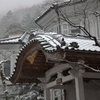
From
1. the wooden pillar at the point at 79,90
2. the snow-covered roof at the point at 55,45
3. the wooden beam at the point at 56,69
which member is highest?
the snow-covered roof at the point at 55,45

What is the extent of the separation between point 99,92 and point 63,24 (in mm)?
8511

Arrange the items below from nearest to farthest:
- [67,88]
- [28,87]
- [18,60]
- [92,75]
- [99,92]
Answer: [92,75] → [18,60] → [99,92] → [67,88] → [28,87]

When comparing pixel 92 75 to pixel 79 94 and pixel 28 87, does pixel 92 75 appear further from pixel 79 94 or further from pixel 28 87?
pixel 28 87

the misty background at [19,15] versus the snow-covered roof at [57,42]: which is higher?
the misty background at [19,15]

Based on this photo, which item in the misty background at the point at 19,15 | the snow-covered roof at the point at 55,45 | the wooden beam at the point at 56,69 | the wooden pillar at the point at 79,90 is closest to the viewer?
the snow-covered roof at the point at 55,45

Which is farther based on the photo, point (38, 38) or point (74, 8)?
point (74, 8)

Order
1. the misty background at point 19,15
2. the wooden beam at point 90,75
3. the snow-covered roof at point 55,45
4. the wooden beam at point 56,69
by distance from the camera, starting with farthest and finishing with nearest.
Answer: the misty background at point 19,15 → the wooden beam at point 56,69 → the wooden beam at point 90,75 → the snow-covered roof at point 55,45

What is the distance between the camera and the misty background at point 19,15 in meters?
44.8

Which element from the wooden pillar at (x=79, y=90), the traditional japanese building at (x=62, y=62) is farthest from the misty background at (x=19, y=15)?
the wooden pillar at (x=79, y=90)

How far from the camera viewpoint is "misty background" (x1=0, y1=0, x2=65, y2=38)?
44.8 m

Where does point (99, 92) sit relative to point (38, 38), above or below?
below

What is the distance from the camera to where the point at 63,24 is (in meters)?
17.5

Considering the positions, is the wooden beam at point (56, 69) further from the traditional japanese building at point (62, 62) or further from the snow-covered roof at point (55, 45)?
the snow-covered roof at point (55, 45)

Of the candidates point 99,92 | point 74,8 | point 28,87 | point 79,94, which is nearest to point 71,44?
point 79,94
